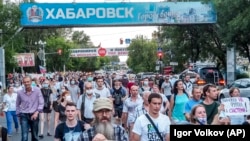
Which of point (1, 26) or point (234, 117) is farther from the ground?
point (1, 26)

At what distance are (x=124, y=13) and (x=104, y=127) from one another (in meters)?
28.3

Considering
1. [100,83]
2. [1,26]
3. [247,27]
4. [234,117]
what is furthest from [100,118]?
[1,26]

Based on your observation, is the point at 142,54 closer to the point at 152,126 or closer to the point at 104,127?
the point at 152,126

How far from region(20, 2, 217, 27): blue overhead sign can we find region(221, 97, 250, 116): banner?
78.0 feet

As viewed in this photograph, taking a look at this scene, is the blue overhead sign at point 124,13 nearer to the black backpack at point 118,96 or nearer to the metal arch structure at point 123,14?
the metal arch structure at point 123,14

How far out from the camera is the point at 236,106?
31.7 ft

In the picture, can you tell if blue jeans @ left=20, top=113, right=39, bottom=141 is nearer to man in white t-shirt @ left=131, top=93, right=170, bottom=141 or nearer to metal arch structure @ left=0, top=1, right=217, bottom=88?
man in white t-shirt @ left=131, top=93, right=170, bottom=141

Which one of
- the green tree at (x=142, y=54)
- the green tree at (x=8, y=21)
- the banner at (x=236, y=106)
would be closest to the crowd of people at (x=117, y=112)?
the banner at (x=236, y=106)

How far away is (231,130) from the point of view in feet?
15.7

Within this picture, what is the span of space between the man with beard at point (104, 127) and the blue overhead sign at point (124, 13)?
2760 centimetres

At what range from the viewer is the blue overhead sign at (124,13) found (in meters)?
33.4

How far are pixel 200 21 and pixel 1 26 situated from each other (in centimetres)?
1278

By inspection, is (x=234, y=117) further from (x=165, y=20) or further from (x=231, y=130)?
(x=165, y=20)

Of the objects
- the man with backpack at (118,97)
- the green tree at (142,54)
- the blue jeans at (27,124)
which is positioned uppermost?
the green tree at (142,54)
